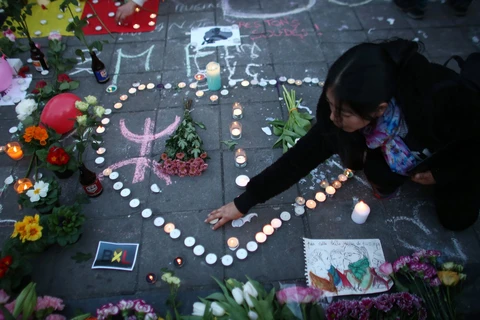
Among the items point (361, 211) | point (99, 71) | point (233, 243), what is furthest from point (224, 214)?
point (99, 71)

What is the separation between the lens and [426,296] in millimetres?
1799

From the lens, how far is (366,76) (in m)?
1.44

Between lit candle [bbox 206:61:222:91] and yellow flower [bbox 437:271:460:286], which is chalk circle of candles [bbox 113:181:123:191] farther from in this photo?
yellow flower [bbox 437:271:460:286]

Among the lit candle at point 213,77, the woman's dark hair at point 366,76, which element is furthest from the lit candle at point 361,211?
the lit candle at point 213,77

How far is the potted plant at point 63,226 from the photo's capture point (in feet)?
7.20

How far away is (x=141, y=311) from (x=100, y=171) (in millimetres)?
1416

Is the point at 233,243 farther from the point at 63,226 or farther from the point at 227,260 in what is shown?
the point at 63,226

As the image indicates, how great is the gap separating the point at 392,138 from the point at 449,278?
30.8 inches

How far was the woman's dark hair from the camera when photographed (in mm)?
1444

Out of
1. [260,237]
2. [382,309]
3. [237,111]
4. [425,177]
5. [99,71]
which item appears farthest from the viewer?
[99,71]

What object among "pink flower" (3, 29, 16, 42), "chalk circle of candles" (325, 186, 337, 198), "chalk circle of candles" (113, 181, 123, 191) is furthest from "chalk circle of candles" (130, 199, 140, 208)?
"pink flower" (3, 29, 16, 42)

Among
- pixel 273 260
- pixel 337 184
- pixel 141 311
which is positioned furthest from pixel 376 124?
pixel 141 311

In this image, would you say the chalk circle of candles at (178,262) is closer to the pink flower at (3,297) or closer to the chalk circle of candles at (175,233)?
the chalk circle of candles at (175,233)

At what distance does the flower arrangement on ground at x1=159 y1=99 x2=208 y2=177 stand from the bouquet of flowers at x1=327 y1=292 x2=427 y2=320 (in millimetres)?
1488
